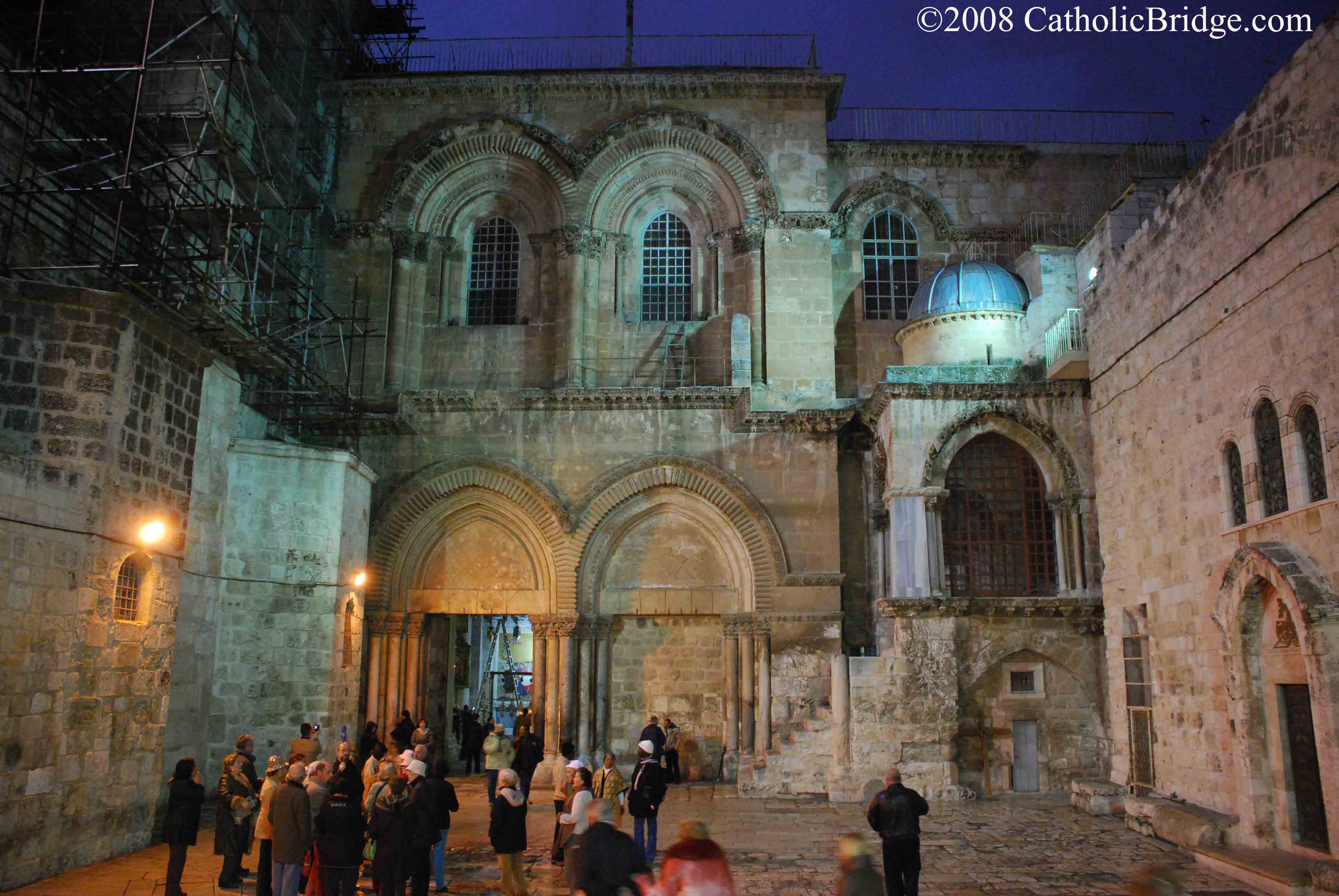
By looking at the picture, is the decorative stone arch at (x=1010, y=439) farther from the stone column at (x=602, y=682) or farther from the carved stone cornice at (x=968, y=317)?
the stone column at (x=602, y=682)

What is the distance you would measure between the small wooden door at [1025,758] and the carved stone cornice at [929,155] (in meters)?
11.5

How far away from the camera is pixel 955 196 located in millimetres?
21750

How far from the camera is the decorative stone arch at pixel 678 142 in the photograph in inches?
819

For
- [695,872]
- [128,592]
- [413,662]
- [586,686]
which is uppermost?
[128,592]

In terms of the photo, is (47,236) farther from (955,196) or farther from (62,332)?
(955,196)

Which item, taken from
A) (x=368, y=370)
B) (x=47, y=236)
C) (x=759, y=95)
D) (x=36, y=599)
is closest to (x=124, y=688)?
(x=36, y=599)

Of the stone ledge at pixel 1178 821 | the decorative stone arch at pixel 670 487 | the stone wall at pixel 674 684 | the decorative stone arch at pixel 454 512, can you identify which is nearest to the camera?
the stone ledge at pixel 1178 821

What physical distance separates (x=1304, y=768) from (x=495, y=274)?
16.4 metres

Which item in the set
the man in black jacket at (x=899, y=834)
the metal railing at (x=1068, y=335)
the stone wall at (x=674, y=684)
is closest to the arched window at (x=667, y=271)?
the stone wall at (x=674, y=684)

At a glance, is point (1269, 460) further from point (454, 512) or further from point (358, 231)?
point (358, 231)

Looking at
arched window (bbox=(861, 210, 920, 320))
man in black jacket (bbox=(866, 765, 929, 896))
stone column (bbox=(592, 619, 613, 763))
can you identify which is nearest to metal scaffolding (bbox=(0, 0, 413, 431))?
stone column (bbox=(592, 619, 613, 763))

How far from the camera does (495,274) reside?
21.7 m

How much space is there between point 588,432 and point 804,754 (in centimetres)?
693

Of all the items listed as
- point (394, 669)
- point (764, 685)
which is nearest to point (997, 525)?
point (764, 685)
